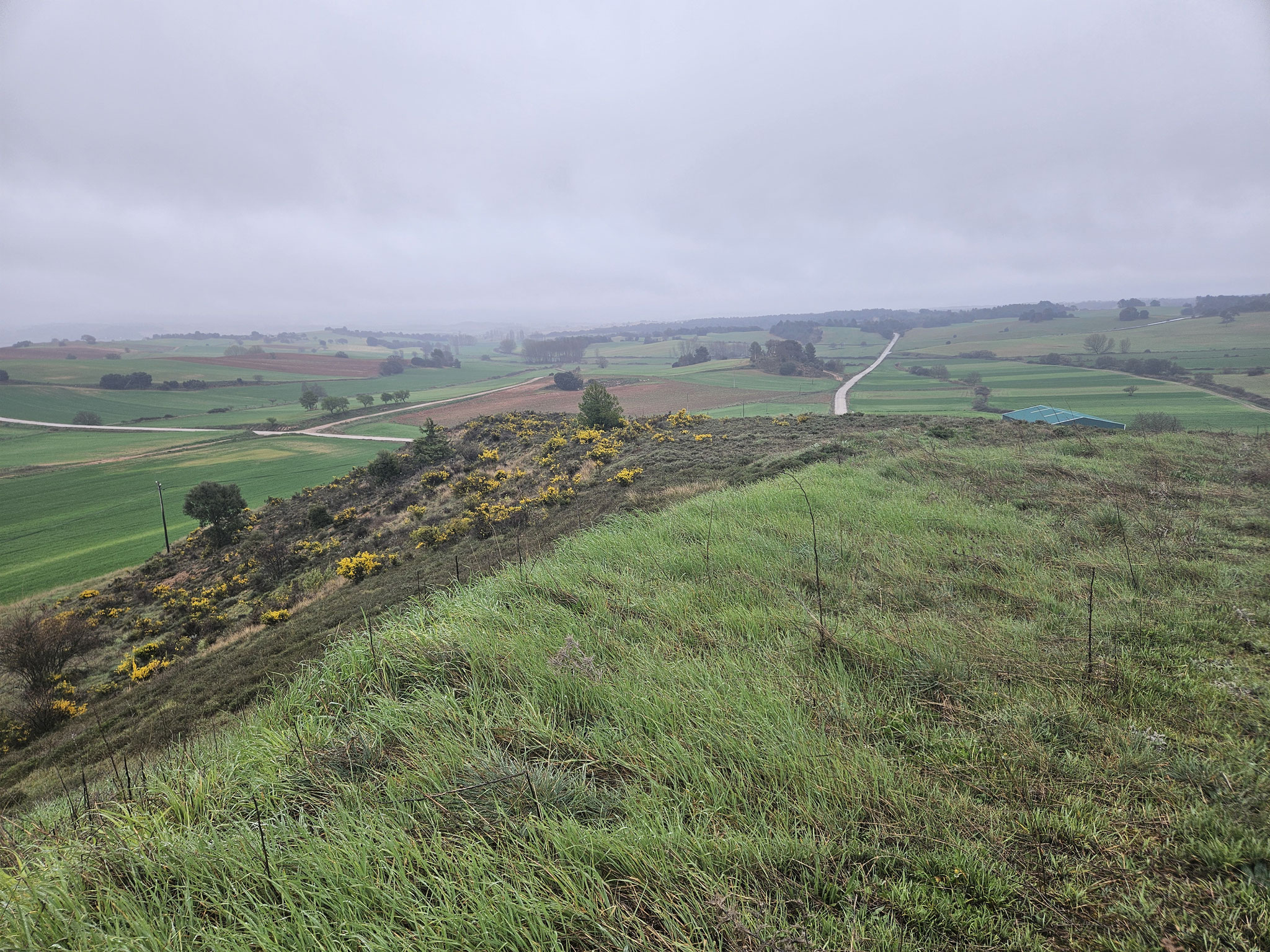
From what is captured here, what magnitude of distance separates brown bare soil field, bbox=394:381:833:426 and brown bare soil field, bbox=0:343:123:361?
107 meters

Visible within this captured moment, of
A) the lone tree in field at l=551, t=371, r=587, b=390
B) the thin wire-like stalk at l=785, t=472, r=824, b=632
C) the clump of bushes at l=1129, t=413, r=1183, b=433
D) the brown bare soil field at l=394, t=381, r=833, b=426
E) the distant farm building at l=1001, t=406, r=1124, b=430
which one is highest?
the lone tree in field at l=551, t=371, r=587, b=390

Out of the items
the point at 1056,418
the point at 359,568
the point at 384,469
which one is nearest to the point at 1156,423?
the point at 1056,418

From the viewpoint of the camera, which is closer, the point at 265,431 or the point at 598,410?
the point at 598,410

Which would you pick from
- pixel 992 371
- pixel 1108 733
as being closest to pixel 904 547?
pixel 1108 733

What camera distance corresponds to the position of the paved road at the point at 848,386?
5818cm

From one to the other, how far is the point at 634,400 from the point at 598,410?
39.4m

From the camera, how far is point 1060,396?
198ft

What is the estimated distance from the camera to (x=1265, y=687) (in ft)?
11.0

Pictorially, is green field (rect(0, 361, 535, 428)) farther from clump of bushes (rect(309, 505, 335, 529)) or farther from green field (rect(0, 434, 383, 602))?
clump of bushes (rect(309, 505, 335, 529))

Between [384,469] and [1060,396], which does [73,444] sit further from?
[1060,396]

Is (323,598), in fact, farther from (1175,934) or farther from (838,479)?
(1175,934)

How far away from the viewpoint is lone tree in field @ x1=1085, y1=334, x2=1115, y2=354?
307ft

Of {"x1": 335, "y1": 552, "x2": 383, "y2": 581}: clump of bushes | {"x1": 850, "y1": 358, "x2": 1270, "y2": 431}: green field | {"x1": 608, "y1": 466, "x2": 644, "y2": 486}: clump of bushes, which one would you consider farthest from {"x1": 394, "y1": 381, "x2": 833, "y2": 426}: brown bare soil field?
{"x1": 335, "y1": 552, "x2": 383, "y2": 581}: clump of bushes

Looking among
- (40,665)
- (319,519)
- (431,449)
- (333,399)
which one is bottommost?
(40,665)
